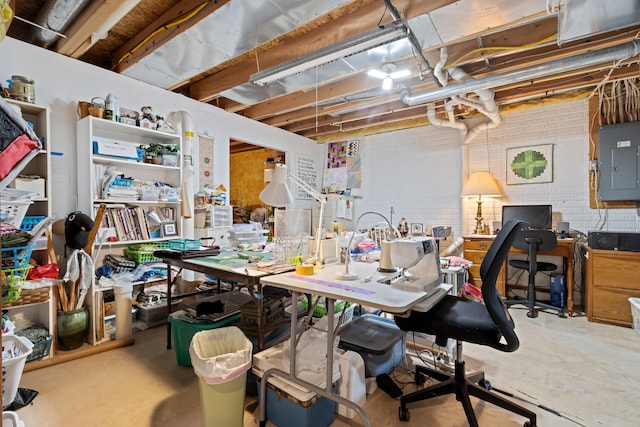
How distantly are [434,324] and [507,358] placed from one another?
1.31m

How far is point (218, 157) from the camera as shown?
165 inches

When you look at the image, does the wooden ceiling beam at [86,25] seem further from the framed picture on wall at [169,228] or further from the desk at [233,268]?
the desk at [233,268]

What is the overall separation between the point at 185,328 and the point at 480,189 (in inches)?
151

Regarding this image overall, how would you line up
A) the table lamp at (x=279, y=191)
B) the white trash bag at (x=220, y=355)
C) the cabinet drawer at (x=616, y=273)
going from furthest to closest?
the cabinet drawer at (x=616, y=273), the table lamp at (x=279, y=191), the white trash bag at (x=220, y=355)

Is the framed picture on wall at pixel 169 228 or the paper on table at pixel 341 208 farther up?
the paper on table at pixel 341 208

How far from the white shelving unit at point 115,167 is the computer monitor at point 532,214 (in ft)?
13.4

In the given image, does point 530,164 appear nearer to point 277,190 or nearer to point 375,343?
point 375,343

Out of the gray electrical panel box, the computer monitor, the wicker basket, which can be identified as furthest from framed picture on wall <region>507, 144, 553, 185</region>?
the wicker basket

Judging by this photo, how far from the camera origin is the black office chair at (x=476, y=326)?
5.02ft

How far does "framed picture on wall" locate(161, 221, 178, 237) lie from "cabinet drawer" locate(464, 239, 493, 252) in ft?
11.7

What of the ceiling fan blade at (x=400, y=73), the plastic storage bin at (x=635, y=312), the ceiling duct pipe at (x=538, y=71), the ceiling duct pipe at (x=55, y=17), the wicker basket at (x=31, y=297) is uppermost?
the ceiling duct pipe at (x=55, y=17)

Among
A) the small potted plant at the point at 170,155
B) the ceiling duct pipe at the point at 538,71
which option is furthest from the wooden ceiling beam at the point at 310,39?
the ceiling duct pipe at the point at 538,71

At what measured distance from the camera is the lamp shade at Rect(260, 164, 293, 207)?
7.00 ft

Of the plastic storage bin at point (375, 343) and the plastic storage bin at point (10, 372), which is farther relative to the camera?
the plastic storage bin at point (375, 343)
